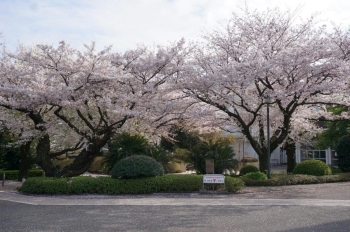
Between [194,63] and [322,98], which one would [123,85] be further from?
Result: [322,98]

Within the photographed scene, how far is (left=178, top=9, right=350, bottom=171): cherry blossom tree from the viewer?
608 inches

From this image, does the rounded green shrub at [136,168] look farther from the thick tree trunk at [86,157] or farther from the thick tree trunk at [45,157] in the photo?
the thick tree trunk at [45,157]

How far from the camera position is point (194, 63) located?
1694cm

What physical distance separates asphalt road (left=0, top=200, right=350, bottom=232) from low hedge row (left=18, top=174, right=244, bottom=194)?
2546 millimetres

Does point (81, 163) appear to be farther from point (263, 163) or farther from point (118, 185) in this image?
point (263, 163)

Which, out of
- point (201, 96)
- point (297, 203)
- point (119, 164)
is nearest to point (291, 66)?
point (201, 96)

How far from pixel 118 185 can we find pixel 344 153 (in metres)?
11.5

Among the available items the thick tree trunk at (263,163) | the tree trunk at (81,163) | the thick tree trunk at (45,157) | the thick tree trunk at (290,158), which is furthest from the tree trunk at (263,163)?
the thick tree trunk at (45,157)

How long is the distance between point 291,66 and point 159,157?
253 inches

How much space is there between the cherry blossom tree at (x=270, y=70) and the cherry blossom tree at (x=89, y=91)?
1169mm

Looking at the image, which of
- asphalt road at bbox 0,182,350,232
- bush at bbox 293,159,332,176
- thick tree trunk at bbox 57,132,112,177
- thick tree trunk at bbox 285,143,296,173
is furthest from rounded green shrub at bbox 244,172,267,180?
thick tree trunk at bbox 57,132,112,177

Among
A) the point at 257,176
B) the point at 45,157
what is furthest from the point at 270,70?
the point at 45,157

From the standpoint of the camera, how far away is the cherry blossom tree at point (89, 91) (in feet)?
50.6

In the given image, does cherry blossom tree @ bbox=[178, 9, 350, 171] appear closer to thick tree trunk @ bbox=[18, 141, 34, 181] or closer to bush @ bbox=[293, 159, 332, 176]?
bush @ bbox=[293, 159, 332, 176]
